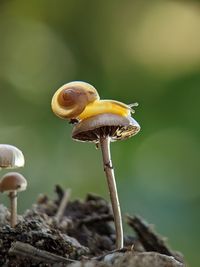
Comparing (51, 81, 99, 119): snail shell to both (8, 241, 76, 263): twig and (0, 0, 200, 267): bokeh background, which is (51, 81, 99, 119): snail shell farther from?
(0, 0, 200, 267): bokeh background

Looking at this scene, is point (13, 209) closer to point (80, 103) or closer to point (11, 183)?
point (11, 183)

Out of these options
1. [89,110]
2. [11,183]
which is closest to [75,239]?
[11,183]

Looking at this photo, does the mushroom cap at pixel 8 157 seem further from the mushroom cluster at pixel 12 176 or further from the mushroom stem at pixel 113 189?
the mushroom stem at pixel 113 189

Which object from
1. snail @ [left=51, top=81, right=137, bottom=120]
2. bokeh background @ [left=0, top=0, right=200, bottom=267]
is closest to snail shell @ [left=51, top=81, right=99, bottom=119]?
snail @ [left=51, top=81, right=137, bottom=120]

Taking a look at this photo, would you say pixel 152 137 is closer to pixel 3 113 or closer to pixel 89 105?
pixel 3 113

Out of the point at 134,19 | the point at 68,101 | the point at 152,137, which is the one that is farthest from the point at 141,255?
the point at 134,19

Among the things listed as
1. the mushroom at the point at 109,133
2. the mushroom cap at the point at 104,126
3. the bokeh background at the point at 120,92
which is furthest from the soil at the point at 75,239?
the bokeh background at the point at 120,92
